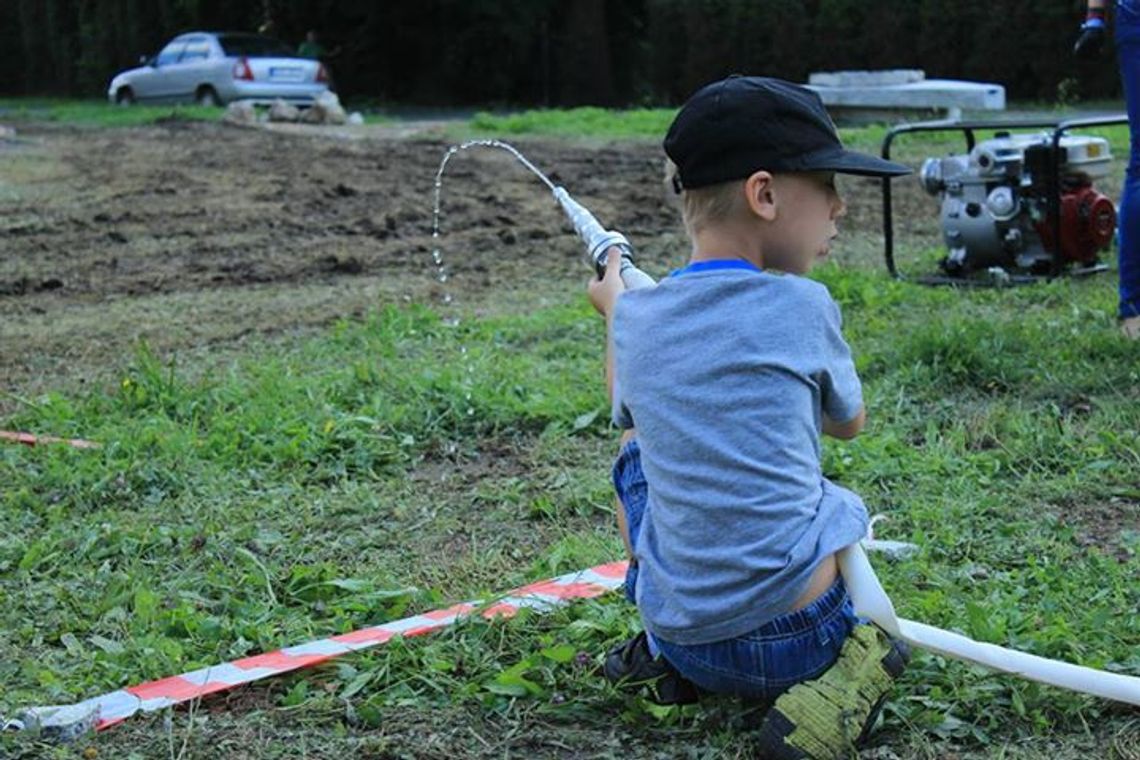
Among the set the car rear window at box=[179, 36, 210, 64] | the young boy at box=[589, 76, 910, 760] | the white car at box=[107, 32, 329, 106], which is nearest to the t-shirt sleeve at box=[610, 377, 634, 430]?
the young boy at box=[589, 76, 910, 760]

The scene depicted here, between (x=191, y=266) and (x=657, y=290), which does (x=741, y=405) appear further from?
(x=191, y=266)

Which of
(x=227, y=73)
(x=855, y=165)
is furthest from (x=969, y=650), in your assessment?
(x=227, y=73)

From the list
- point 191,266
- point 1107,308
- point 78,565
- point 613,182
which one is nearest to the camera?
point 78,565

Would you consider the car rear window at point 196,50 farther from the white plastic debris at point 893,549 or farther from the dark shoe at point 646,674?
the dark shoe at point 646,674

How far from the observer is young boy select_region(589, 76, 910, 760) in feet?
9.45

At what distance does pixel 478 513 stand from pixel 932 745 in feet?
6.40

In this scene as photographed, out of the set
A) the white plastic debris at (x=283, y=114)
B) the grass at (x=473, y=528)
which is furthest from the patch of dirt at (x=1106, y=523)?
the white plastic debris at (x=283, y=114)

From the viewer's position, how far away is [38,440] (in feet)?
17.7

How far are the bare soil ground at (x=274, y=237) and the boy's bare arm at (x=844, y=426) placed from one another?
→ 13.0 ft

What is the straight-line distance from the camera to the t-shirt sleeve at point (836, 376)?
2.93 metres

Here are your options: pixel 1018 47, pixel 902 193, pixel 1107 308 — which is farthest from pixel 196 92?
pixel 1107 308

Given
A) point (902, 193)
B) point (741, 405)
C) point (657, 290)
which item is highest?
point (657, 290)

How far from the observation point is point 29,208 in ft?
38.8

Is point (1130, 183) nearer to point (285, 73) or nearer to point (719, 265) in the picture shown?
point (719, 265)
